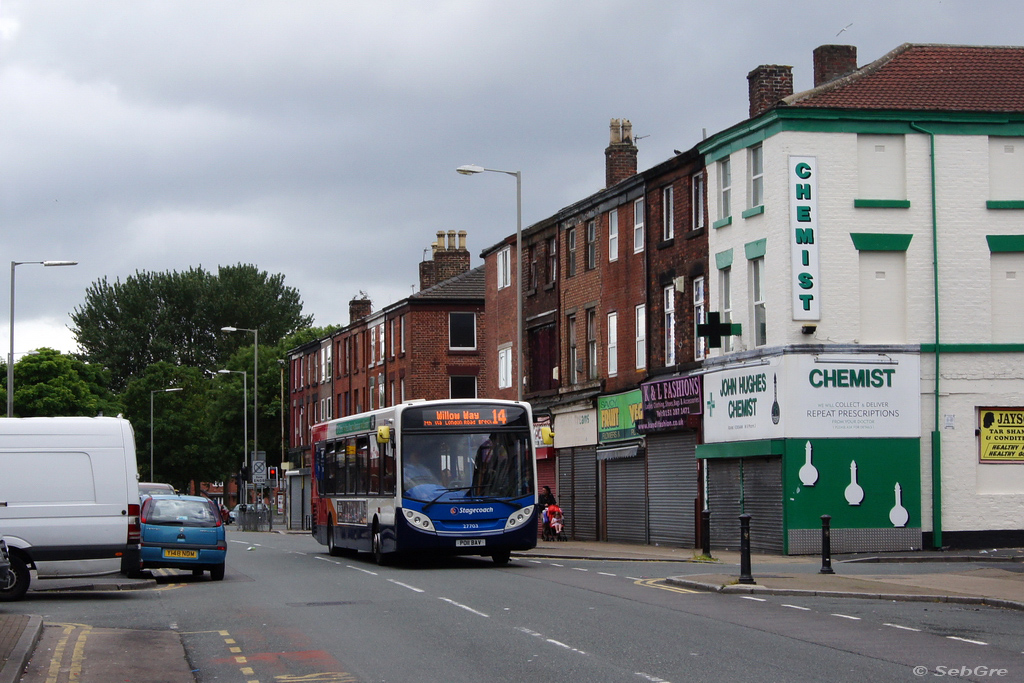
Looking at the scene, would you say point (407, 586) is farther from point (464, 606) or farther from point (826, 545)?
point (826, 545)

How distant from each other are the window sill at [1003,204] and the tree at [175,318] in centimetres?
7430

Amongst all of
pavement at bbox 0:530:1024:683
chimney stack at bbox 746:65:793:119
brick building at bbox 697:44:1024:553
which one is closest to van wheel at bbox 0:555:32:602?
pavement at bbox 0:530:1024:683

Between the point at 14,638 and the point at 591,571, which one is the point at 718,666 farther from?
the point at 591,571

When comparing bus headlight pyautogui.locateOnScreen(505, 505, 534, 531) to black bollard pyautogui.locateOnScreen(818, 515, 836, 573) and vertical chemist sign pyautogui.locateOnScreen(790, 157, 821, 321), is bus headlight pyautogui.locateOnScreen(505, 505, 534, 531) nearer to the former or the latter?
black bollard pyautogui.locateOnScreen(818, 515, 836, 573)

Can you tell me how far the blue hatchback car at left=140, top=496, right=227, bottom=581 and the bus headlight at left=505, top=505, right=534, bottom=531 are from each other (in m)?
5.16

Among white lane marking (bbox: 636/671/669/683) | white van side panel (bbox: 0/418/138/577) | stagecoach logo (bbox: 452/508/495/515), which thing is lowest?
white lane marking (bbox: 636/671/669/683)

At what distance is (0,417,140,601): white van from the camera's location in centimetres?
1884

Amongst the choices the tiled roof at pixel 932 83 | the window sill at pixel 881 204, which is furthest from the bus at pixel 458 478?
the tiled roof at pixel 932 83

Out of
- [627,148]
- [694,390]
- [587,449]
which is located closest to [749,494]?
[694,390]

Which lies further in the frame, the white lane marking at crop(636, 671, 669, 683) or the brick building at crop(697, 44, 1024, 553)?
the brick building at crop(697, 44, 1024, 553)

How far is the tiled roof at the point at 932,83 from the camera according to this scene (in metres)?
28.8

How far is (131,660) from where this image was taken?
1257 centimetres

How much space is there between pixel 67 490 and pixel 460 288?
1625 inches

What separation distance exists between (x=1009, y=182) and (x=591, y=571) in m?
13.1
